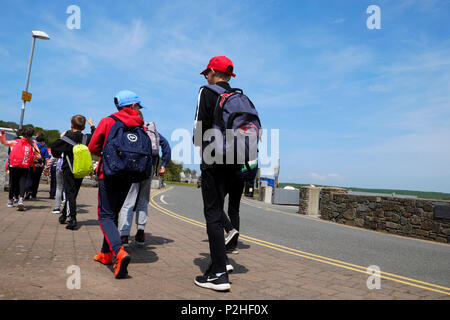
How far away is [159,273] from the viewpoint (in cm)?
366

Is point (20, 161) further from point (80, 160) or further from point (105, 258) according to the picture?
point (105, 258)

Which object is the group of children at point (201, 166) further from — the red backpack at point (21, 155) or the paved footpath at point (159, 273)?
the red backpack at point (21, 155)

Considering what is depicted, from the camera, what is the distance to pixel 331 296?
3.22 metres

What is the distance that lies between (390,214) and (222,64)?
882 cm

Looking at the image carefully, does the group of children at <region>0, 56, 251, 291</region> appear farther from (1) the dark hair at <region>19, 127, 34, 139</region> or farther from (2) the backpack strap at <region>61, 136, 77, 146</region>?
(1) the dark hair at <region>19, 127, 34, 139</region>

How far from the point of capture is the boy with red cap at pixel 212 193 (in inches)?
124

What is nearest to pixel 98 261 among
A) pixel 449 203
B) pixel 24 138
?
pixel 24 138

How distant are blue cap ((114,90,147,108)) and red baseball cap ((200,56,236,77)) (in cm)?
103

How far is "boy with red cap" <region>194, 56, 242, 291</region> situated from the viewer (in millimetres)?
3146

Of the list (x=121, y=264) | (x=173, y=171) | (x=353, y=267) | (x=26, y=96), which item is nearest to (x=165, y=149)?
(x=121, y=264)

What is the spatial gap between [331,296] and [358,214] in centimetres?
894

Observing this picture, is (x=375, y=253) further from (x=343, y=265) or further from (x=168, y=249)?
(x=168, y=249)

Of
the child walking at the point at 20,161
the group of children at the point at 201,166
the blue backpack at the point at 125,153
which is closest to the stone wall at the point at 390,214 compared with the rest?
the group of children at the point at 201,166

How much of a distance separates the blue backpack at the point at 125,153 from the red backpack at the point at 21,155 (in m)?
5.32
